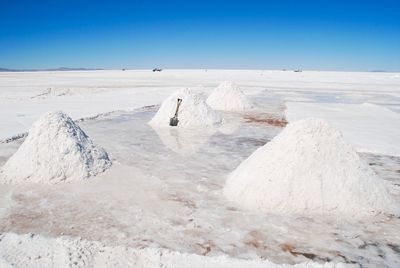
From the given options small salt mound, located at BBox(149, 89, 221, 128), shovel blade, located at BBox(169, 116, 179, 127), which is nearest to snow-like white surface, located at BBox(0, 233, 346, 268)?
shovel blade, located at BBox(169, 116, 179, 127)

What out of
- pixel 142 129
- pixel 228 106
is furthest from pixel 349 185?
pixel 228 106

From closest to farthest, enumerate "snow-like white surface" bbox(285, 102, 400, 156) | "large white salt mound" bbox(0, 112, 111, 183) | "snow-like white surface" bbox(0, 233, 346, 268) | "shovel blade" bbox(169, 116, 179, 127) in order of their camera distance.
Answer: "snow-like white surface" bbox(0, 233, 346, 268)
"large white salt mound" bbox(0, 112, 111, 183)
"snow-like white surface" bbox(285, 102, 400, 156)
"shovel blade" bbox(169, 116, 179, 127)

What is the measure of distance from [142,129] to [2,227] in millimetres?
5181

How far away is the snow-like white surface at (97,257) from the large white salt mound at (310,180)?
1.07 m

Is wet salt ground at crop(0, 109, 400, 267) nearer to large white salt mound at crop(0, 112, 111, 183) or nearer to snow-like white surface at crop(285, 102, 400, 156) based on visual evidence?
large white salt mound at crop(0, 112, 111, 183)

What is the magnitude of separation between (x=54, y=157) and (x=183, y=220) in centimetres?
222

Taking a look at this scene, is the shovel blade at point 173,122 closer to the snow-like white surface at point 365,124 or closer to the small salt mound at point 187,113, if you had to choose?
the small salt mound at point 187,113

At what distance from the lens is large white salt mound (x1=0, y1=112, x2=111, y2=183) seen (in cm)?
480

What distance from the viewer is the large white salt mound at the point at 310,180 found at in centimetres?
392

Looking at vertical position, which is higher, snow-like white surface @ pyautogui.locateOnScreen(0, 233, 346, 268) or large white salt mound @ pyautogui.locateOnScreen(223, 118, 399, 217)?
large white salt mound @ pyautogui.locateOnScreen(223, 118, 399, 217)

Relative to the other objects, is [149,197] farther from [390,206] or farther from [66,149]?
[390,206]

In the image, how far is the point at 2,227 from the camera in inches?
137

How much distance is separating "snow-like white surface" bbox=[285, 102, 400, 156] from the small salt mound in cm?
249

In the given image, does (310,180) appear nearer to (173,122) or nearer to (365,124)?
(173,122)
